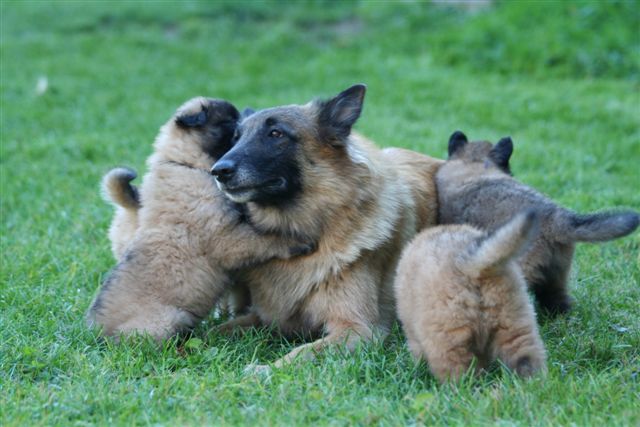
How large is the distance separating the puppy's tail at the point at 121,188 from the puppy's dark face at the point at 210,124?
1.83ft

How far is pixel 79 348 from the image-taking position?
5.25 meters

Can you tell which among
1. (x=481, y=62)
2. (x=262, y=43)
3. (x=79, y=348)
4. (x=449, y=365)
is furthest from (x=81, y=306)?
(x=262, y=43)

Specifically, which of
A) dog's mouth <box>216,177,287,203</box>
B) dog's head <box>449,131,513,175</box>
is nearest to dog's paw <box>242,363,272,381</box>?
dog's mouth <box>216,177,287,203</box>

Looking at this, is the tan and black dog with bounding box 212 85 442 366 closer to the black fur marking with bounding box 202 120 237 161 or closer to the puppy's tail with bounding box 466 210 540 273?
the black fur marking with bounding box 202 120 237 161

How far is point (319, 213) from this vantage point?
18.5 ft

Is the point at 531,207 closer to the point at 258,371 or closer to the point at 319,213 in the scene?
the point at 319,213

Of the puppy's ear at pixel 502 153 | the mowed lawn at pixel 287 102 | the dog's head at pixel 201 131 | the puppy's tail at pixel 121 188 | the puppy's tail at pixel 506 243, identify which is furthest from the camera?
the puppy's ear at pixel 502 153

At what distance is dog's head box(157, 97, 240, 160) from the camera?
20.5 ft

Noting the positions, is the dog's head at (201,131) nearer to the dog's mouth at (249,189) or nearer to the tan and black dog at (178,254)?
the tan and black dog at (178,254)

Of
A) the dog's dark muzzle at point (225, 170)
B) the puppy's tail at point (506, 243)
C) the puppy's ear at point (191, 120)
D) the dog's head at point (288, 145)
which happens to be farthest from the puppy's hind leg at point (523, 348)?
the puppy's ear at point (191, 120)

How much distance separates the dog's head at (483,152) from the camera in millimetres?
6727

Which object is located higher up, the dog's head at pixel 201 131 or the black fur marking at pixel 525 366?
the dog's head at pixel 201 131

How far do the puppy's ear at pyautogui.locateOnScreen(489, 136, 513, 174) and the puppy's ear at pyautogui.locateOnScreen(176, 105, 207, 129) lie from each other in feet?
6.88

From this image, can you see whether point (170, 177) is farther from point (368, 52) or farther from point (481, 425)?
point (368, 52)
